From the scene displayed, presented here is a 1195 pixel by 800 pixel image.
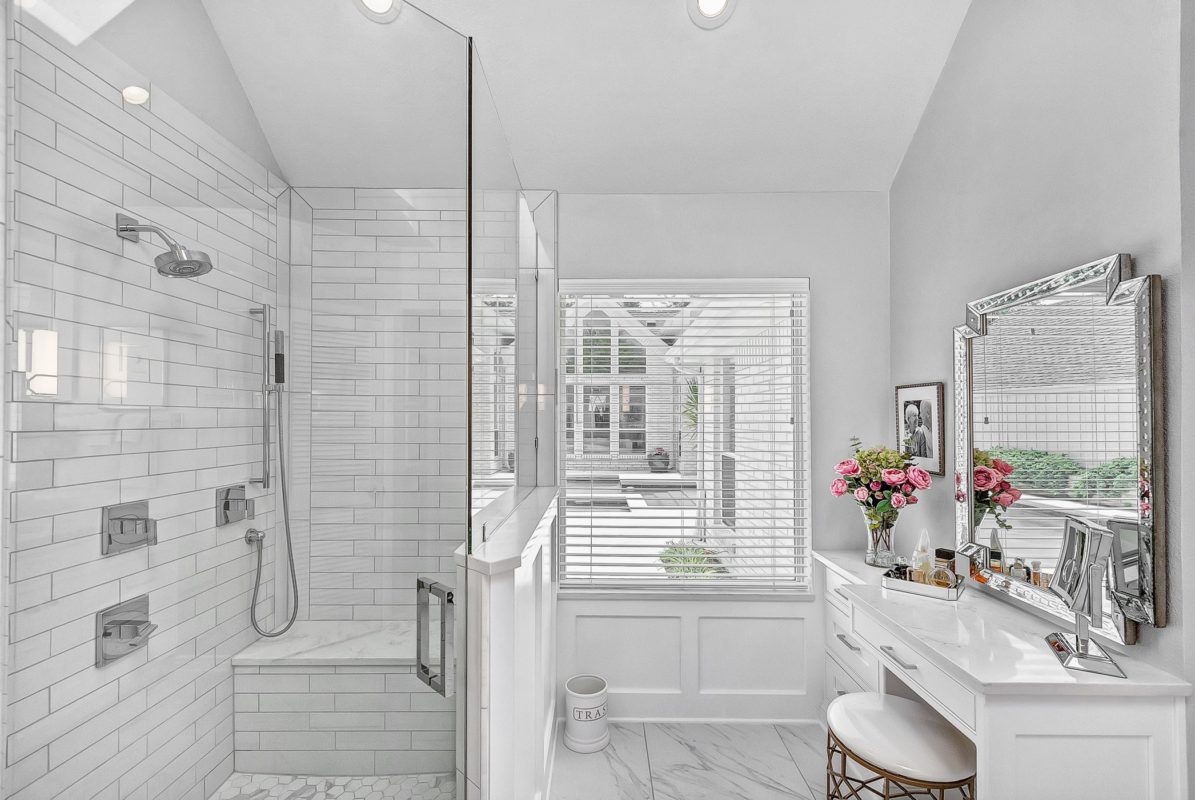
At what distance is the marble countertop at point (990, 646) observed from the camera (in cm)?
132

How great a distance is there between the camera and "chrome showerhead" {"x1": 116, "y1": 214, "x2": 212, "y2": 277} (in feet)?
2.97

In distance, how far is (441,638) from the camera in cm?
124

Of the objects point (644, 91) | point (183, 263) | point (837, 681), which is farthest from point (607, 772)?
point (644, 91)

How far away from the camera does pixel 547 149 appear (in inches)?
97.3

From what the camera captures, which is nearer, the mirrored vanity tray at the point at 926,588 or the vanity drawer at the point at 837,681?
the mirrored vanity tray at the point at 926,588

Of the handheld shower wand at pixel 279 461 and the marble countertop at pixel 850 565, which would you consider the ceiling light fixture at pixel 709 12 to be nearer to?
the handheld shower wand at pixel 279 461

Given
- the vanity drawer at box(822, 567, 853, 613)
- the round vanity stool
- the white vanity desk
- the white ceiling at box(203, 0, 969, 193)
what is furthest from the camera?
the vanity drawer at box(822, 567, 853, 613)

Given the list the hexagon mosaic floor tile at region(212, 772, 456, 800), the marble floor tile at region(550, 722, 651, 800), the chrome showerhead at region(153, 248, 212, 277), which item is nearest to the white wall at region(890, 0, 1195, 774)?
the marble floor tile at region(550, 722, 651, 800)

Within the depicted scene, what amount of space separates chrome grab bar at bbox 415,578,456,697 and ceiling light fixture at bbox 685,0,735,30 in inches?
74.4

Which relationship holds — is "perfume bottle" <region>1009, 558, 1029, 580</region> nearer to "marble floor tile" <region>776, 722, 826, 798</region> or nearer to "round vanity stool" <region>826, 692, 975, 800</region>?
"round vanity stool" <region>826, 692, 975, 800</region>

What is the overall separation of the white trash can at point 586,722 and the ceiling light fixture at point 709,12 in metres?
2.47

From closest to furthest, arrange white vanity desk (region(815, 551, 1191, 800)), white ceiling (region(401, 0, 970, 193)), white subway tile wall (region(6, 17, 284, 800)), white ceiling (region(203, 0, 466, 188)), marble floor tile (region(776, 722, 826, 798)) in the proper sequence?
white subway tile wall (region(6, 17, 284, 800)) → white ceiling (region(203, 0, 466, 188)) → white vanity desk (region(815, 551, 1191, 800)) → white ceiling (region(401, 0, 970, 193)) → marble floor tile (region(776, 722, 826, 798))

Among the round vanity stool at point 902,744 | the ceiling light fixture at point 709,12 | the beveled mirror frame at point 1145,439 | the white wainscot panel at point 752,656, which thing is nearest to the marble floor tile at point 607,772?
the white wainscot panel at point 752,656

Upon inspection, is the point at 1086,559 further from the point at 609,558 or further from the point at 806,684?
the point at 609,558
